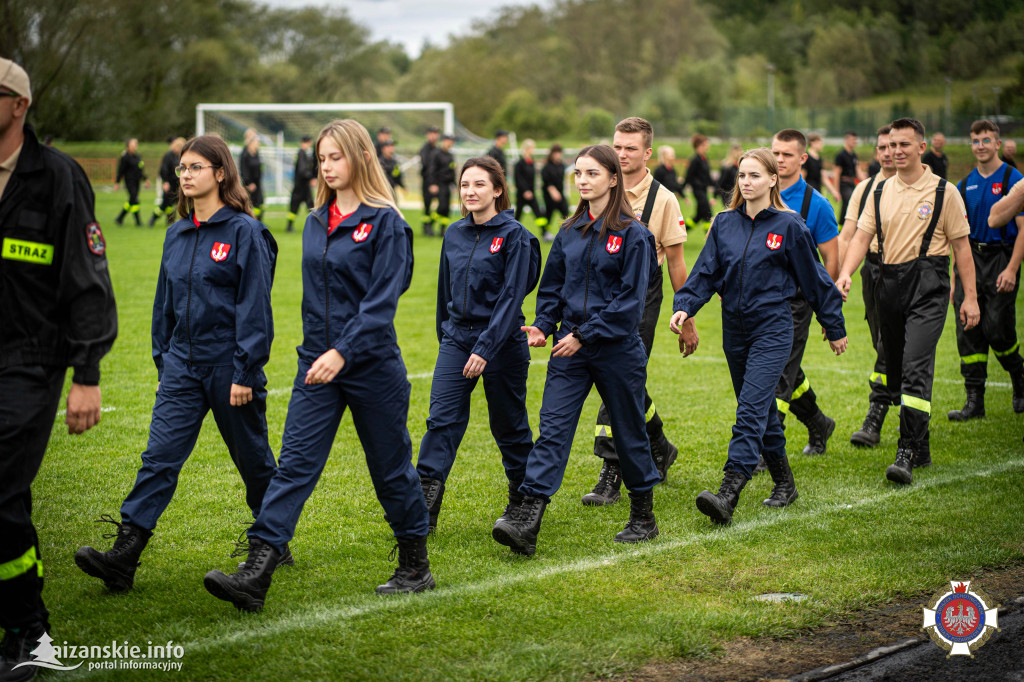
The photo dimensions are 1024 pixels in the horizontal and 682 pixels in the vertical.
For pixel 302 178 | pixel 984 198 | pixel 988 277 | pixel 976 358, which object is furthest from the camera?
pixel 302 178

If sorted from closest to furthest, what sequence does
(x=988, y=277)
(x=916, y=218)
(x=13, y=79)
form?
(x=13, y=79), (x=916, y=218), (x=988, y=277)

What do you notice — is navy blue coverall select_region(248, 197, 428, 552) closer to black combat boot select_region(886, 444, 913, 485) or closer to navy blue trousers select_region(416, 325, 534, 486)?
navy blue trousers select_region(416, 325, 534, 486)

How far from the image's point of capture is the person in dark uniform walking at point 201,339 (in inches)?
181

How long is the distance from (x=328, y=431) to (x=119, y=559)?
3.63 feet

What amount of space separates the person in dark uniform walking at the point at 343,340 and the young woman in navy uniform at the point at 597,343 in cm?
92

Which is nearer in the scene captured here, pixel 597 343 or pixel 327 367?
pixel 327 367

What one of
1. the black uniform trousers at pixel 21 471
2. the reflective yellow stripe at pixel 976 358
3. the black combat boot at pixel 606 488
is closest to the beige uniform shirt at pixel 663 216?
the black combat boot at pixel 606 488

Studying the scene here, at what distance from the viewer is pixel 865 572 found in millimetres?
→ 4934

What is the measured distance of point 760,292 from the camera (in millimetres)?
5816

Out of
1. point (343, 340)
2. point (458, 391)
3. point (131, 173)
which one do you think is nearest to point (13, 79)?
point (343, 340)

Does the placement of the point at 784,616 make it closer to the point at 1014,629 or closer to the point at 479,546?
the point at 1014,629

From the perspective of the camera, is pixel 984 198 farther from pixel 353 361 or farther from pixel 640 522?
pixel 353 361

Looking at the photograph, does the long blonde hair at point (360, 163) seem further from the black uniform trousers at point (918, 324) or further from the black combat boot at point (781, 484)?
the black uniform trousers at point (918, 324)

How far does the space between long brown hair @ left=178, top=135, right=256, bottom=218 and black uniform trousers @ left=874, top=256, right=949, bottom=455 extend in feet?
14.1
